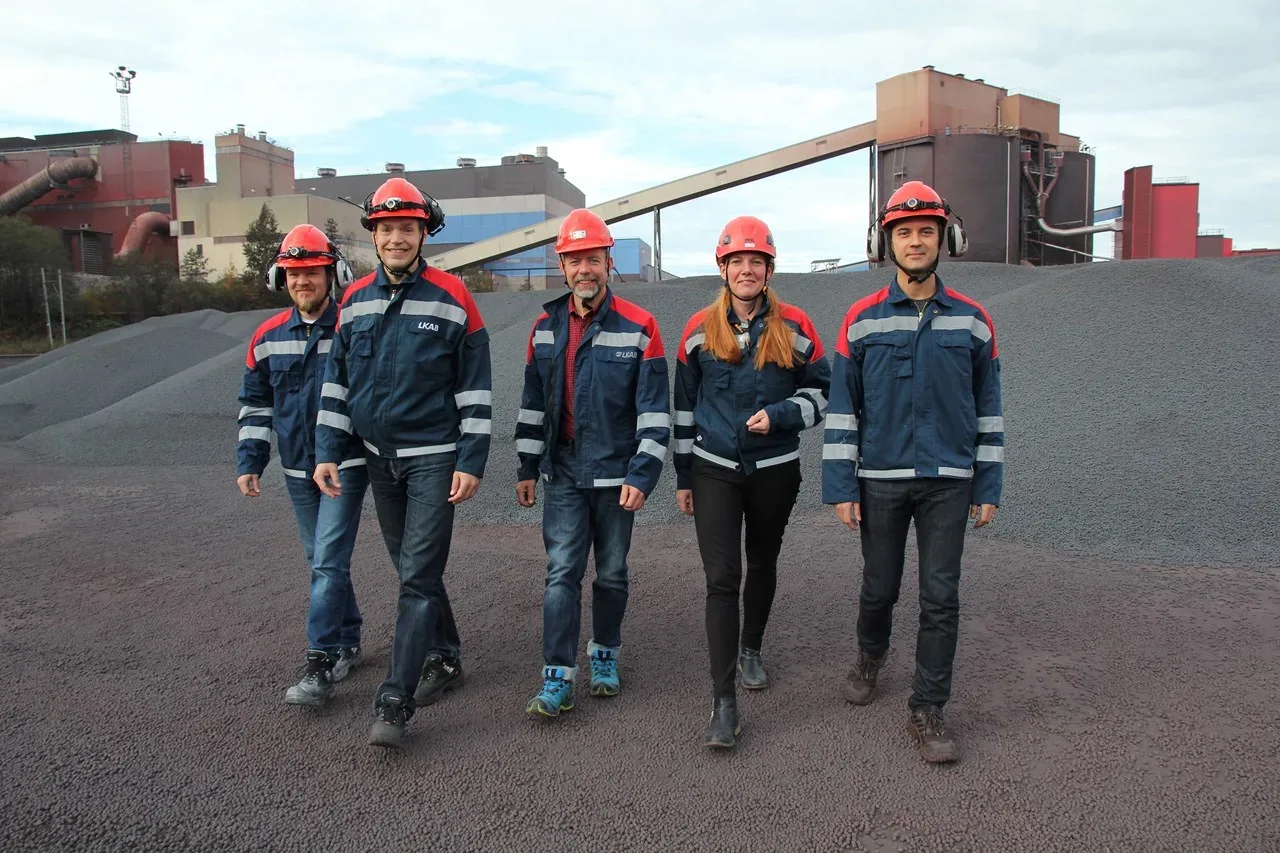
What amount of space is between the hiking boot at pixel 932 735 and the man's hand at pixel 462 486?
1991 mm

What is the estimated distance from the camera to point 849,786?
3191mm

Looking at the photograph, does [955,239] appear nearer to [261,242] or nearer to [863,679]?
[863,679]

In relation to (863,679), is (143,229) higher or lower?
higher

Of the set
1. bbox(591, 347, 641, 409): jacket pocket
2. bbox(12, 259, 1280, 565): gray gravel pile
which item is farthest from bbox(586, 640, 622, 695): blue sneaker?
bbox(12, 259, 1280, 565): gray gravel pile

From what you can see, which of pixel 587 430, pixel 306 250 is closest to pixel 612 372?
pixel 587 430

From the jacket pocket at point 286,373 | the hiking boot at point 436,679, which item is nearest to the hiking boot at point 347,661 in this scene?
the hiking boot at point 436,679

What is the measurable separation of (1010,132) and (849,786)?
73.2ft

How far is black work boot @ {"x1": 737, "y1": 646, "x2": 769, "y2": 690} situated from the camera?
4109mm

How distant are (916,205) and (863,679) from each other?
2042 mm

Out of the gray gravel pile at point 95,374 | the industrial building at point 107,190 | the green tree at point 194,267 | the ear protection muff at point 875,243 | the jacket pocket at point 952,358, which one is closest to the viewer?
the jacket pocket at point 952,358

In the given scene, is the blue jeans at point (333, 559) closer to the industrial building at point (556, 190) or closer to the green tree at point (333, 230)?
the industrial building at point (556, 190)

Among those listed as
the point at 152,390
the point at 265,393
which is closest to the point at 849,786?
the point at 265,393

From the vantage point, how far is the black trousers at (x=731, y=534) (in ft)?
11.9

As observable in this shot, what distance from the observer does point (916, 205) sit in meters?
3.63
